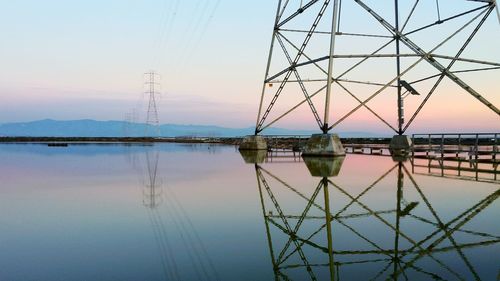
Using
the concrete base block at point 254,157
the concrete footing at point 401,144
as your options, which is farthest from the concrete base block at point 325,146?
the concrete footing at point 401,144

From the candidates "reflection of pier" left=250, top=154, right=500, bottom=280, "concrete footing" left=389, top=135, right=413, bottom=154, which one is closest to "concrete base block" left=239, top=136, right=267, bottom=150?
A: "concrete footing" left=389, top=135, right=413, bottom=154

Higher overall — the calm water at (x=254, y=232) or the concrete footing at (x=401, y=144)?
the concrete footing at (x=401, y=144)

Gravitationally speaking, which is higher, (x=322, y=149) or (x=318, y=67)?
(x=318, y=67)

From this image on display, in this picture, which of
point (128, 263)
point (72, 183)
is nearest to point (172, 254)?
point (128, 263)

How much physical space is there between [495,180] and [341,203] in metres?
10.2

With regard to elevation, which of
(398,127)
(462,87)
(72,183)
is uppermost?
(462,87)

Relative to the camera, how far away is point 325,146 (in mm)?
30406

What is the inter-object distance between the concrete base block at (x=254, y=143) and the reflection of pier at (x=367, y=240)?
30.0 metres

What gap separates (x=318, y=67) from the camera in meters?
29.1

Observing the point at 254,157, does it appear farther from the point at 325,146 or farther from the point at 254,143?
the point at 254,143

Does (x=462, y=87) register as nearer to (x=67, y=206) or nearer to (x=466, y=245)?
(x=466, y=245)

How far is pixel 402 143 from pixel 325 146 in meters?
10.7

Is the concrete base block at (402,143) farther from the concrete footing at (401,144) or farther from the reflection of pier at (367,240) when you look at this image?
the reflection of pier at (367,240)

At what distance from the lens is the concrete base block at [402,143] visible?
37.6 m
